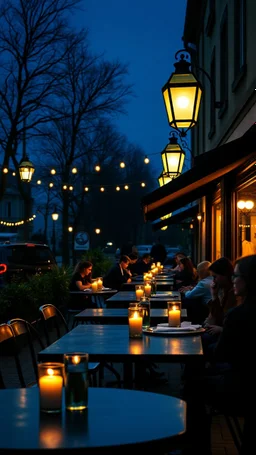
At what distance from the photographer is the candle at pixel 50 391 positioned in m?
3.79

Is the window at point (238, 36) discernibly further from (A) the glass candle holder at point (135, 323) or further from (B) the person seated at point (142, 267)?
(B) the person seated at point (142, 267)

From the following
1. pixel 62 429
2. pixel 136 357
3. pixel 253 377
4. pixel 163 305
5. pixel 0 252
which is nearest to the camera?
pixel 62 429

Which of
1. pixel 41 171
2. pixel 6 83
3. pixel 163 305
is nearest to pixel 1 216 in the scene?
pixel 41 171

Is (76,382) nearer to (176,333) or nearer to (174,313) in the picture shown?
(176,333)

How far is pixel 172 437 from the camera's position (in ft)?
11.0

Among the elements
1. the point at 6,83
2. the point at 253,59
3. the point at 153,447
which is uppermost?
the point at 6,83

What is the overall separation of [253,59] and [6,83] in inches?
661

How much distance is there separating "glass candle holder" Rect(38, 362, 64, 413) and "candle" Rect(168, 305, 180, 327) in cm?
358

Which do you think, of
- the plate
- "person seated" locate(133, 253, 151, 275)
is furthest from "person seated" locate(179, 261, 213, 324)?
"person seated" locate(133, 253, 151, 275)

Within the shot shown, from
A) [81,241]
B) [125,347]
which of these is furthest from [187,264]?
[81,241]

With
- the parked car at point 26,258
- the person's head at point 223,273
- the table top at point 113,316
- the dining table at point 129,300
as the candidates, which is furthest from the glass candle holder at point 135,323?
the parked car at point 26,258

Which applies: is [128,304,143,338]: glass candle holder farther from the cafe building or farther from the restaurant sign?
the restaurant sign

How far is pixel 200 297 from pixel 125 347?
5.22m

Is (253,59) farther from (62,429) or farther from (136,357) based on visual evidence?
(62,429)
